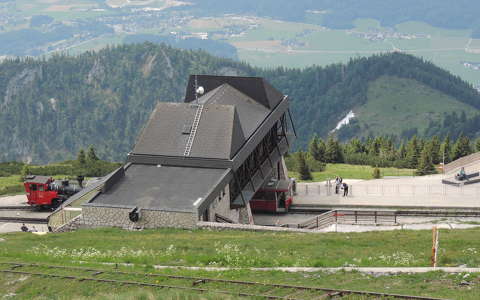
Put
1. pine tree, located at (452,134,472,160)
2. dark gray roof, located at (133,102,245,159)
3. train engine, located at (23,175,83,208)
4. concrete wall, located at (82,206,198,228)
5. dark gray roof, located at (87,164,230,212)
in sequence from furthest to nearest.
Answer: pine tree, located at (452,134,472,160) → train engine, located at (23,175,83,208) → dark gray roof, located at (133,102,245,159) → dark gray roof, located at (87,164,230,212) → concrete wall, located at (82,206,198,228)

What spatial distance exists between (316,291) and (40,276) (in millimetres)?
11188

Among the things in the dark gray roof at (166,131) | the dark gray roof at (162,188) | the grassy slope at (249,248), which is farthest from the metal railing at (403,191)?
the grassy slope at (249,248)

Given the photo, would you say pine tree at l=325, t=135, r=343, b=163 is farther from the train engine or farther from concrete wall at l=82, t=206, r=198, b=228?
concrete wall at l=82, t=206, r=198, b=228

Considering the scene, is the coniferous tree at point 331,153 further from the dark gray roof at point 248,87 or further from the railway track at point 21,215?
the railway track at point 21,215

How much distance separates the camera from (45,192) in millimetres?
51438

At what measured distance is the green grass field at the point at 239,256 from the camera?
2391 centimetres

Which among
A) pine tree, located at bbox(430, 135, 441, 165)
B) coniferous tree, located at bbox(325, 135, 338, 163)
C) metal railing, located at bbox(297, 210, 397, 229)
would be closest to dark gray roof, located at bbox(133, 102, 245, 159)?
metal railing, located at bbox(297, 210, 397, 229)

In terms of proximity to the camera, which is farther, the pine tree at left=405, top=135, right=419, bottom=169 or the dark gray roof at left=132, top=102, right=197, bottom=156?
the pine tree at left=405, top=135, right=419, bottom=169

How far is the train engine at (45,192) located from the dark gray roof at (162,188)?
27.7 ft

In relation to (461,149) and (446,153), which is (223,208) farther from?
(461,149)

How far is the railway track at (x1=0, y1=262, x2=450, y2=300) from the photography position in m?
22.5

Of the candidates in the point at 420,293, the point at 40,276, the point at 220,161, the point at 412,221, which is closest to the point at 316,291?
the point at 420,293

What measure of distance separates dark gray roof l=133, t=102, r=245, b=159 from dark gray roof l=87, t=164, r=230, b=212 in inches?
49.8

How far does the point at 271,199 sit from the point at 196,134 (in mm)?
8896
